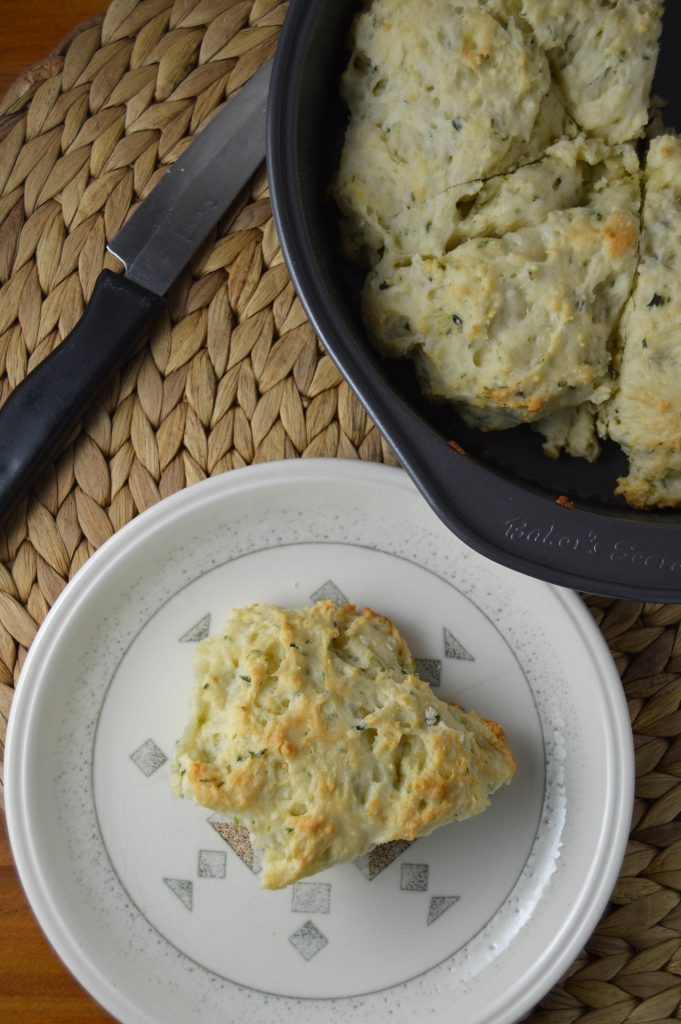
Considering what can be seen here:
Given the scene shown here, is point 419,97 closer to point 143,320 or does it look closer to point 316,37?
point 316,37

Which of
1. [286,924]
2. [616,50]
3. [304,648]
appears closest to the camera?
[616,50]

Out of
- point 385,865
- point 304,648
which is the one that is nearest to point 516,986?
point 385,865

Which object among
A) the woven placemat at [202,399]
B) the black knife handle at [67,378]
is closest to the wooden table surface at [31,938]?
the woven placemat at [202,399]

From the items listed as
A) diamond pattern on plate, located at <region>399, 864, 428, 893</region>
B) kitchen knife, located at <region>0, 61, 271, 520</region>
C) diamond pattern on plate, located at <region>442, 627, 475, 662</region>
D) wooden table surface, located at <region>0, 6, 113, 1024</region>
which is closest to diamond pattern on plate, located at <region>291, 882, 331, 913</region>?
diamond pattern on plate, located at <region>399, 864, 428, 893</region>

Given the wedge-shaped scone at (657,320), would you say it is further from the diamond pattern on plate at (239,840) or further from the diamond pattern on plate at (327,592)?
the diamond pattern on plate at (239,840)

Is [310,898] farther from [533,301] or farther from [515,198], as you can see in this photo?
[515,198]

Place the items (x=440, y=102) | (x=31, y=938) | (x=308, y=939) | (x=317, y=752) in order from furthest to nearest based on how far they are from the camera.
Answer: (x=31, y=938)
(x=308, y=939)
(x=317, y=752)
(x=440, y=102)

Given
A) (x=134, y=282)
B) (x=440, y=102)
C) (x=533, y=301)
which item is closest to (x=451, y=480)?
(x=533, y=301)
